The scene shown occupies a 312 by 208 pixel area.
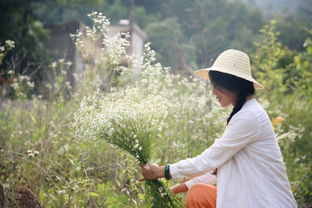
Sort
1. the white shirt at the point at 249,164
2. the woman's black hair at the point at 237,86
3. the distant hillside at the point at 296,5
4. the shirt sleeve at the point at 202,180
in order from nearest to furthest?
the white shirt at the point at 249,164, the woman's black hair at the point at 237,86, the shirt sleeve at the point at 202,180, the distant hillside at the point at 296,5

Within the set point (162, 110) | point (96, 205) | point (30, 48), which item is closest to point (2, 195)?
point (96, 205)

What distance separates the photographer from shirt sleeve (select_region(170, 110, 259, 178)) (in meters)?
2.74

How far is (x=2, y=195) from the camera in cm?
364

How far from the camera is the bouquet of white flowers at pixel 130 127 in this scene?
2895mm

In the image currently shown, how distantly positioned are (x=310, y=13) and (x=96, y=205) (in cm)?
867

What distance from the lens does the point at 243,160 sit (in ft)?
9.14

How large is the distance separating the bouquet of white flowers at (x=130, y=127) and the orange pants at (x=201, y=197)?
0.46 ft

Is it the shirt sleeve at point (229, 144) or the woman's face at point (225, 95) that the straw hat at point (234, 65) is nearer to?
the woman's face at point (225, 95)

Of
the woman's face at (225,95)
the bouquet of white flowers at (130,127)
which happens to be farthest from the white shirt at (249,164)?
the bouquet of white flowers at (130,127)

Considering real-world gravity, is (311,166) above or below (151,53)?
below

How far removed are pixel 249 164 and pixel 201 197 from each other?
460 millimetres

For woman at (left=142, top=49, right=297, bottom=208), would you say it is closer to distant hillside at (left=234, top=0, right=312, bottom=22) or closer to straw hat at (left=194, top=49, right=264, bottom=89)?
straw hat at (left=194, top=49, right=264, bottom=89)

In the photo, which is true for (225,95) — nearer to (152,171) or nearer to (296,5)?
(152,171)

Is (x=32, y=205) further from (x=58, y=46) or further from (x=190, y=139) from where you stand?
(x=58, y=46)
